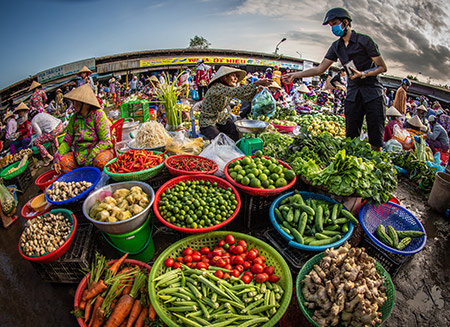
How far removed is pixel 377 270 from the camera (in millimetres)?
2209

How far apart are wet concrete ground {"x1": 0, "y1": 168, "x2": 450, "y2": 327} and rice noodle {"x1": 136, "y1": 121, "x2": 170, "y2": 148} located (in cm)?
161

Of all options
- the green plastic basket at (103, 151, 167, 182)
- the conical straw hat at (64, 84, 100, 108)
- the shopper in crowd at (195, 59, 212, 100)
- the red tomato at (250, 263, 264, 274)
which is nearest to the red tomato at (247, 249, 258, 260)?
the red tomato at (250, 263, 264, 274)

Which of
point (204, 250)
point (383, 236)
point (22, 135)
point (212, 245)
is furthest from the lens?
point (22, 135)

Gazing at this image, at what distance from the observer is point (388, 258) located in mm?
2604

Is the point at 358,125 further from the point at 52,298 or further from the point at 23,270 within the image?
the point at 23,270

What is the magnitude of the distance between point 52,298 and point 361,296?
3.16 meters

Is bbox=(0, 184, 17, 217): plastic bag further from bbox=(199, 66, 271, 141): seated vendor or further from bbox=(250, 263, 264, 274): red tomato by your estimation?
bbox=(250, 263, 264, 274): red tomato

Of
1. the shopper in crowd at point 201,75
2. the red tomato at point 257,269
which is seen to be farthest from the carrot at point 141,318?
the shopper in crowd at point 201,75

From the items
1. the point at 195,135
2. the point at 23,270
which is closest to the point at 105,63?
the point at 195,135

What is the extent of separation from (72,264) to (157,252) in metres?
0.98

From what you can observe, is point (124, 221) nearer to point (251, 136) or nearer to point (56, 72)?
point (251, 136)

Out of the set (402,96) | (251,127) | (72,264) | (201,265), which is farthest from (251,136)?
(402,96)

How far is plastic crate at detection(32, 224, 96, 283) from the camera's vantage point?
98.3 inches

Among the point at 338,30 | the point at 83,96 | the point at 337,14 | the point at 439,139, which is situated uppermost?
the point at 337,14
